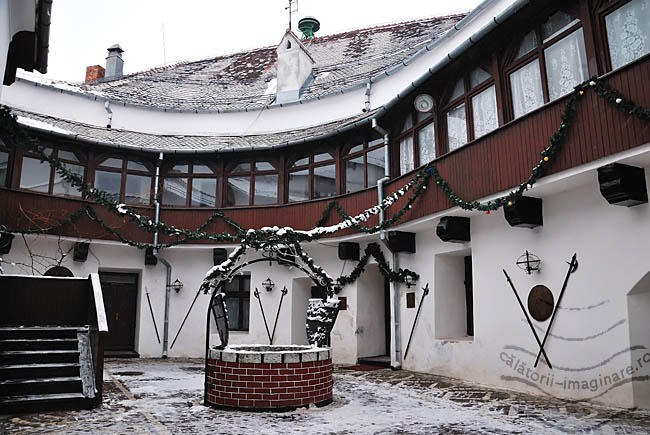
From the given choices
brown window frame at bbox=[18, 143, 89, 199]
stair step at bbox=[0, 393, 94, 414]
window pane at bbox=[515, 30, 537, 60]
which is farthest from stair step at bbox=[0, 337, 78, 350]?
window pane at bbox=[515, 30, 537, 60]

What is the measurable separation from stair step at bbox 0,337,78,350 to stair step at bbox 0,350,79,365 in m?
0.14

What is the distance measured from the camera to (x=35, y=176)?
15.9m

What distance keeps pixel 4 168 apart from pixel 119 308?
5301 mm

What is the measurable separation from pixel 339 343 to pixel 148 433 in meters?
9.20

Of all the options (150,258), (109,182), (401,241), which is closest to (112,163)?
(109,182)

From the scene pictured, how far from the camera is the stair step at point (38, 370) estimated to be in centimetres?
820

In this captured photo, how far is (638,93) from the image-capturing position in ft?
23.6

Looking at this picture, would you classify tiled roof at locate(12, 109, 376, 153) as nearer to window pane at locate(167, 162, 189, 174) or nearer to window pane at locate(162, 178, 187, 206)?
window pane at locate(167, 162, 189, 174)

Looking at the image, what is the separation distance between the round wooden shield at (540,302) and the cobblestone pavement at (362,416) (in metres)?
1.41

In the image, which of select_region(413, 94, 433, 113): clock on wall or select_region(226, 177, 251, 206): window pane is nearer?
select_region(413, 94, 433, 113): clock on wall

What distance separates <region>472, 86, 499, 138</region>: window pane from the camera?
10.8 meters

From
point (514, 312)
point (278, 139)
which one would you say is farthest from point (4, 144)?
point (514, 312)

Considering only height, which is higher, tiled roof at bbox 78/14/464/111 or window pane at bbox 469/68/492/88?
tiled roof at bbox 78/14/464/111

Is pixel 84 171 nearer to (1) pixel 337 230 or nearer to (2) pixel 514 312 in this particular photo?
(1) pixel 337 230
